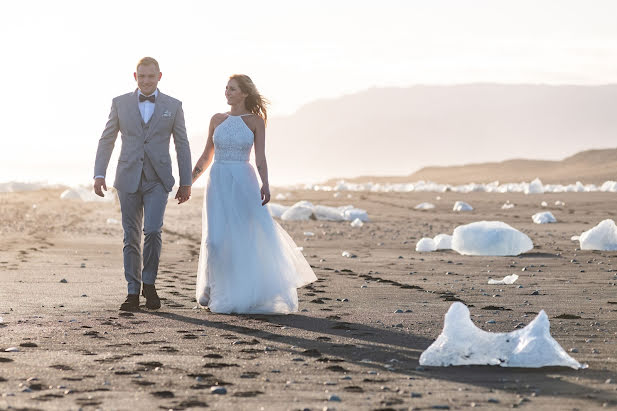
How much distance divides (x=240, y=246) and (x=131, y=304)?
3.21 feet

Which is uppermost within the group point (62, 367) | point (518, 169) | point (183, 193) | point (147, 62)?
point (518, 169)

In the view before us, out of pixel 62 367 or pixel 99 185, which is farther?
pixel 99 185

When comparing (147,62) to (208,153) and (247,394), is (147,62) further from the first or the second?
(247,394)

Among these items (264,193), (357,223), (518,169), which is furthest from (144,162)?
(518,169)

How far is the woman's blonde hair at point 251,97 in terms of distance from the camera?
740cm

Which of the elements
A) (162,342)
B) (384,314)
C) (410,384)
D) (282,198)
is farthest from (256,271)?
(282,198)

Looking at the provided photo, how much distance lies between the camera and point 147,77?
7.35 metres

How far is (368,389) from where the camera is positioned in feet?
14.6

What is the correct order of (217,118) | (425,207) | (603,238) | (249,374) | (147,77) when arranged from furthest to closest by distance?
(425,207)
(603,238)
(217,118)
(147,77)
(249,374)

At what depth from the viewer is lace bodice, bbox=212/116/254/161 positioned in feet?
24.0

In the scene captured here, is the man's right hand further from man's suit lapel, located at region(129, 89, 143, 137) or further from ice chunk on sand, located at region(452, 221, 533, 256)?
ice chunk on sand, located at region(452, 221, 533, 256)

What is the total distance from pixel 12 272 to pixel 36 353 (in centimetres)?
491

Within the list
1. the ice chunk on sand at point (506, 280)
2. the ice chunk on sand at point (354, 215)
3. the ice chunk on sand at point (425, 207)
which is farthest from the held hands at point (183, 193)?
the ice chunk on sand at point (425, 207)

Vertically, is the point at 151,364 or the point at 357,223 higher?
the point at 357,223
